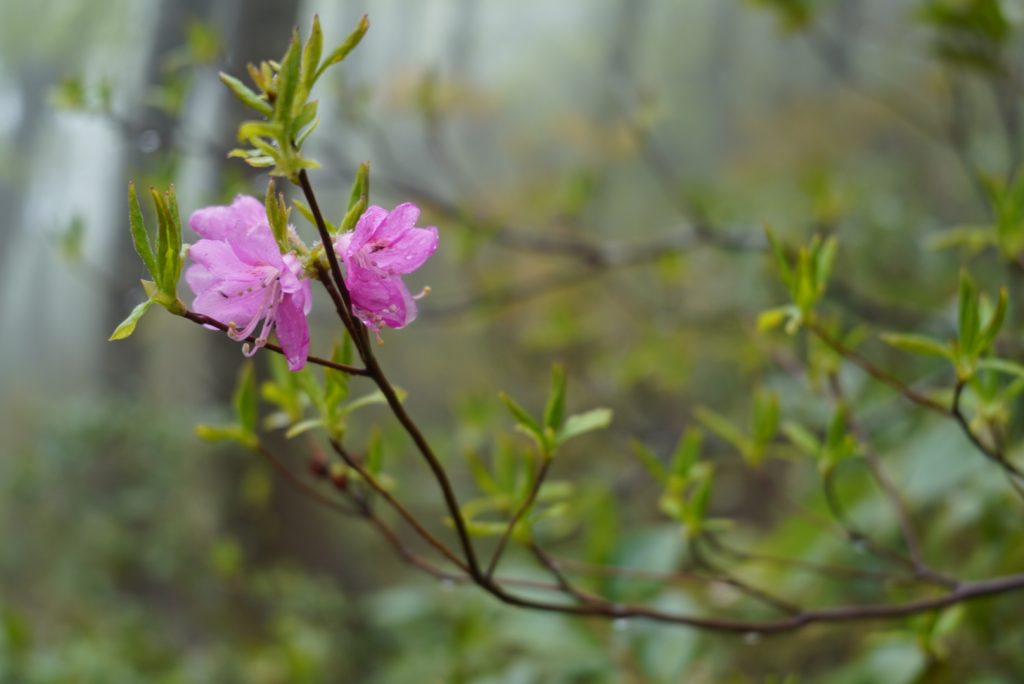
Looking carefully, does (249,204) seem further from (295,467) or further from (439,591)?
(295,467)

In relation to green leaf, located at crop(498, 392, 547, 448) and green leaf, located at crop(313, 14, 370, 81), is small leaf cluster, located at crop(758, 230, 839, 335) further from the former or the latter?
green leaf, located at crop(313, 14, 370, 81)

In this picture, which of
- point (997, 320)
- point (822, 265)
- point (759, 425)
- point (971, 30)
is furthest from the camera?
point (971, 30)

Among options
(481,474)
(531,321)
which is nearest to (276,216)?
(481,474)

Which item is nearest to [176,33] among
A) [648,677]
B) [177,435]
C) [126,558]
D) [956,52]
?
[177,435]

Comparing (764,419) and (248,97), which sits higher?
(248,97)

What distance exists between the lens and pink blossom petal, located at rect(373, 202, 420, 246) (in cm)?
37

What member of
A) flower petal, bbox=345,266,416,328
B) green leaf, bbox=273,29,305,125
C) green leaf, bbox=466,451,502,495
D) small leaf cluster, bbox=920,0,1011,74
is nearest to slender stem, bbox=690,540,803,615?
green leaf, bbox=466,451,502,495

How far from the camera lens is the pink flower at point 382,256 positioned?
37cm

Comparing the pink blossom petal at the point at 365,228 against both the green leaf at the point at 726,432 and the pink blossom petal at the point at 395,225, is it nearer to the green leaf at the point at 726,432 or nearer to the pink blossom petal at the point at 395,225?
the pink blossom petal at the point at 395,225

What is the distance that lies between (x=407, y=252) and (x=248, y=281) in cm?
8

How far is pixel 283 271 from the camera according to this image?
357 mm

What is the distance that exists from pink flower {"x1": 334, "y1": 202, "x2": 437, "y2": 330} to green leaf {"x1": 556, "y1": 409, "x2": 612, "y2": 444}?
13 cm

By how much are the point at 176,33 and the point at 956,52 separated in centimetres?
399

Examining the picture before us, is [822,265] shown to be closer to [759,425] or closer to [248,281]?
[759,425]
